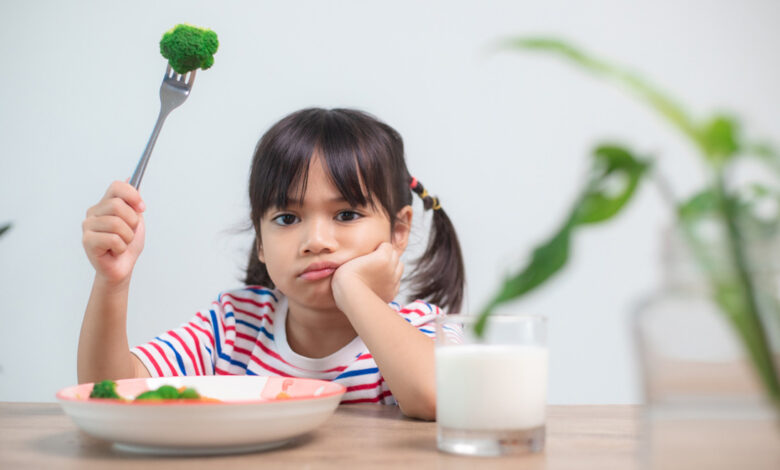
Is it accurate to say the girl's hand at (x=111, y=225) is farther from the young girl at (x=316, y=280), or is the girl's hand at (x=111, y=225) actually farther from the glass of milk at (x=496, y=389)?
the glass of milk at (x=496, y=389)

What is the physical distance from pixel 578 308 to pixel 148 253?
1.37 meters

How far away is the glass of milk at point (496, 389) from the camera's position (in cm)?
52

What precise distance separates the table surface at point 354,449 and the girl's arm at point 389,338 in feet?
0.10

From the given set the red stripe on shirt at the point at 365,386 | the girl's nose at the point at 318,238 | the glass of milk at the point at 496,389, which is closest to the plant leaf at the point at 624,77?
the glass of milk at the point at 496,389

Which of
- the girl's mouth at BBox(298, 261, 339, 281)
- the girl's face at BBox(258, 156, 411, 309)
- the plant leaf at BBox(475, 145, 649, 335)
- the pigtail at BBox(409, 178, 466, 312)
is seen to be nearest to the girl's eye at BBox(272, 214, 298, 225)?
the girl's face at BBox(258, 156, 411, 309)

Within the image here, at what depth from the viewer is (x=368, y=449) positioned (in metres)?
0.59

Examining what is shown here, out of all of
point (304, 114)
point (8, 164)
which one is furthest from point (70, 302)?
point (304, 114)

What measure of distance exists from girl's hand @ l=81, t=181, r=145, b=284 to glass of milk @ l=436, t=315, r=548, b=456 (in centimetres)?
56

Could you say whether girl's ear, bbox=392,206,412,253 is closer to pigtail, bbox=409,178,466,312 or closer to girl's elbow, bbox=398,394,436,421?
pigtail, bbox=409,178,466,312

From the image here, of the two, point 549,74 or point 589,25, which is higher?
point 589,25

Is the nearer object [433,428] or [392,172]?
[433,428]

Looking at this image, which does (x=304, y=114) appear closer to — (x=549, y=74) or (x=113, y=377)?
(x=113, y=377)

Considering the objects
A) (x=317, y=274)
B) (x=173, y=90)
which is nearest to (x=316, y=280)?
(x=317, y=274)

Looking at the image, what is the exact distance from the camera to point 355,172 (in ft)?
3.83
